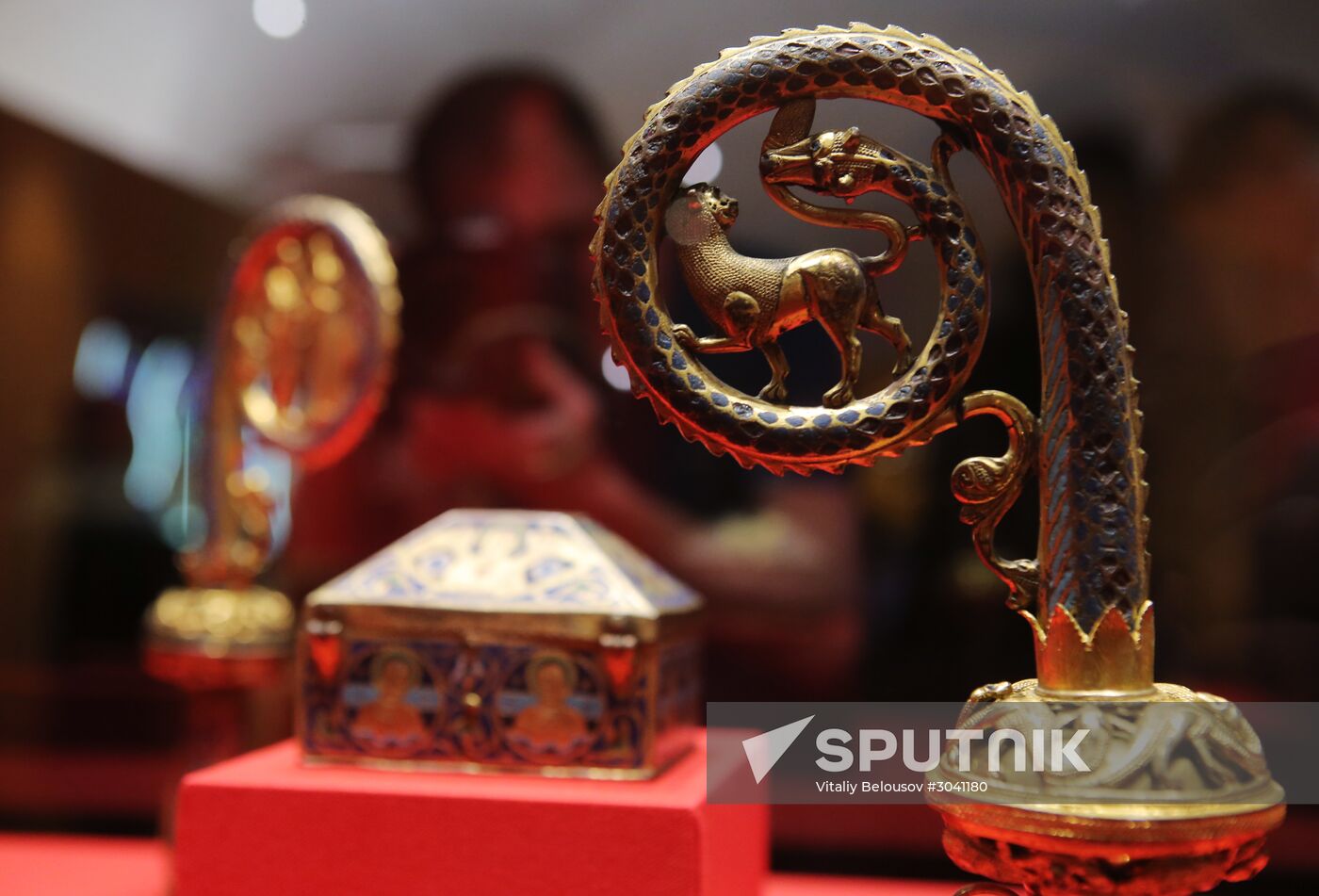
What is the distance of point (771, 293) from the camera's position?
3.47 ft

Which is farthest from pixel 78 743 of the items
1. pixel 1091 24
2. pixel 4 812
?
pixel 1091 24

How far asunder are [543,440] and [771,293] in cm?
114

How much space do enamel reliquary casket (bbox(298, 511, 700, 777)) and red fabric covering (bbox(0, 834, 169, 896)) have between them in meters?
0.72

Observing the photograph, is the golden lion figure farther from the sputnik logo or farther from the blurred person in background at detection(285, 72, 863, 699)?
the blurred person in background at detection(285, 72, 863, 699)

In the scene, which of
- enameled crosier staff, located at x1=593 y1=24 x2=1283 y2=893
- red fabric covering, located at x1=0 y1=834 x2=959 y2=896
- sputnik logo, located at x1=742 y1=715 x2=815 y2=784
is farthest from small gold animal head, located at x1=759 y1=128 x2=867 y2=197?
red fabric covering, located at x1=0 y1=834 x2=959 y2=896

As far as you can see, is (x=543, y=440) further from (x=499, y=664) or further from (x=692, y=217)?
(x=692, y=217)

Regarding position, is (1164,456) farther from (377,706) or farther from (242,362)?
(242,362)

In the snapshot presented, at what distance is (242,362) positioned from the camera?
6.83 ft

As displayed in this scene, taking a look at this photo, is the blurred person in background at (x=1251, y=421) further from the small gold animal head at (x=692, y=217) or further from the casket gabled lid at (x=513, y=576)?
the small gold animal head at (x=692, y=217)

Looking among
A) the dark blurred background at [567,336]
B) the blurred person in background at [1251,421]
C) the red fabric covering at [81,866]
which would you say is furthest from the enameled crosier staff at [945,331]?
the red fabric covering at [81,866]

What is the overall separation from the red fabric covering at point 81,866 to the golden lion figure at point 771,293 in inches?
54.6

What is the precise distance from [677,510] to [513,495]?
1.03 ft

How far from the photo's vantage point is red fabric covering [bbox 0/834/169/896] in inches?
72.4

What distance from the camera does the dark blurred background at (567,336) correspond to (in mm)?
1847
